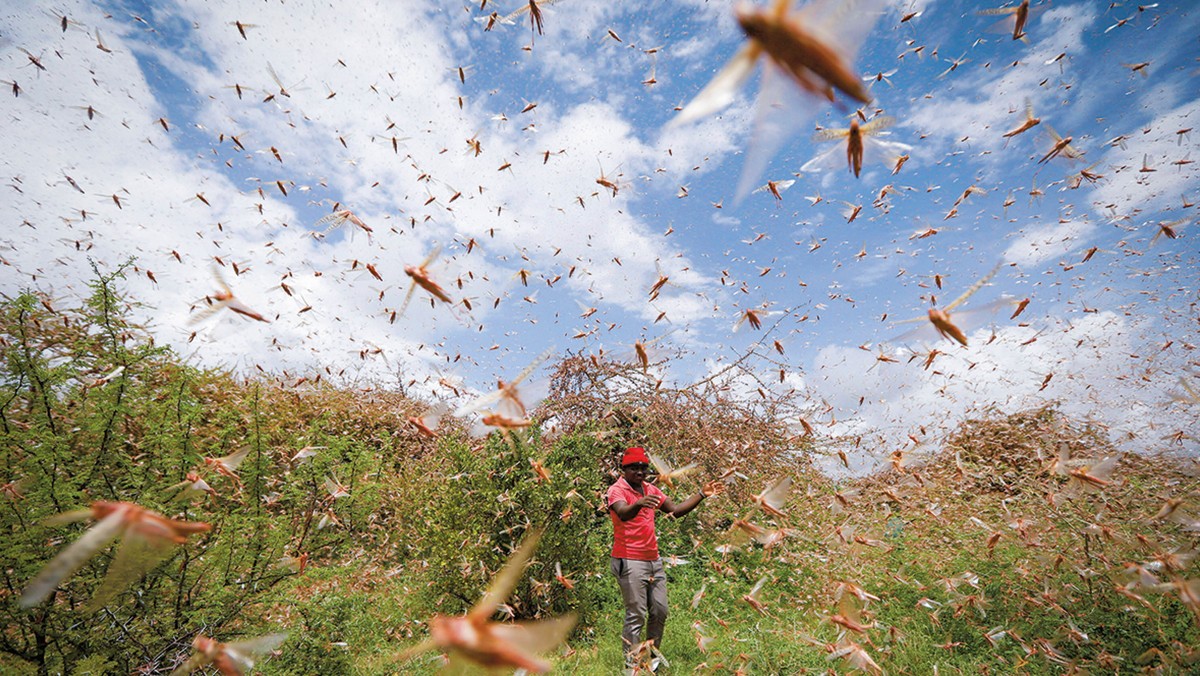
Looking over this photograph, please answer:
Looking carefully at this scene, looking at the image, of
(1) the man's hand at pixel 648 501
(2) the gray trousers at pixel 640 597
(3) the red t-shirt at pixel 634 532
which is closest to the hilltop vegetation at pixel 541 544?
(2) the gray trousers at pixel 640 597

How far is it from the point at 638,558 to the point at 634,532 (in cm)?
23

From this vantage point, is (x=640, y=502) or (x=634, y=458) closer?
(x=640, y=502)

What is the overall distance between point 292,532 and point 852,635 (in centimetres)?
567

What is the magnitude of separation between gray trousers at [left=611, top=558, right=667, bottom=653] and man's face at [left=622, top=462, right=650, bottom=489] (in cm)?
70

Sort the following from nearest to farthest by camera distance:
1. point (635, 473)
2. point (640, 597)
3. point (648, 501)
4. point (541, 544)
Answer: point (648, 501), point (640, 597), point (635, 473), point (541, 544)

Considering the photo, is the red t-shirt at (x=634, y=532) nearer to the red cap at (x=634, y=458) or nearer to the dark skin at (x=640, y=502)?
the dark skin at (x=640, y=502)

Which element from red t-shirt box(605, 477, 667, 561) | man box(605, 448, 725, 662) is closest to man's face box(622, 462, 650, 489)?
man box(605, 448, 725, 662)

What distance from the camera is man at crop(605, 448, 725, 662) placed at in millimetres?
4312

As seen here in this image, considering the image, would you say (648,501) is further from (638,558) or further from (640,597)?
(640,597)

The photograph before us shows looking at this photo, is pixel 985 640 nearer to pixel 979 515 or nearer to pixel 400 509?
pixel 979 515

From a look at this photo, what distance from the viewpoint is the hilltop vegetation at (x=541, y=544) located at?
355 centimetres

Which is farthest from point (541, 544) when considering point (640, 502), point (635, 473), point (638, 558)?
point (640, 502)

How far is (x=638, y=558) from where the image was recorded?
4.39 metres

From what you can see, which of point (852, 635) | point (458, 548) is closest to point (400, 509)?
point (458, 548)
